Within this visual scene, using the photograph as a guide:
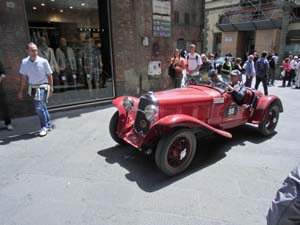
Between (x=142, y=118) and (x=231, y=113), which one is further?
(x=231, y=113)

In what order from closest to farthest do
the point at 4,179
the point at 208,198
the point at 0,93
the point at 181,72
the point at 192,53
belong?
the point at 208,198 → the point at 4,179 → the point at 0,93 → the point at 192,53 → the point at 181,72

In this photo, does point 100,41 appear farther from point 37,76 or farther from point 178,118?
point 178,118

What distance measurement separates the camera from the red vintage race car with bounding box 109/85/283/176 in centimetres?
302

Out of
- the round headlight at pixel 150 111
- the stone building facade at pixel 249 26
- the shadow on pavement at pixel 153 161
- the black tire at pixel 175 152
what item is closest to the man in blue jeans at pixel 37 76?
the shadow on pavement at pixel 153 161

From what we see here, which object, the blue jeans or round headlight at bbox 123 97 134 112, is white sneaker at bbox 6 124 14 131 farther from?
round headlight at bbox 123 97 134 112

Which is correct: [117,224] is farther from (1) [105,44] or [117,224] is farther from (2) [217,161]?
(1) [105,44]

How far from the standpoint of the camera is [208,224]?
89.6 inches

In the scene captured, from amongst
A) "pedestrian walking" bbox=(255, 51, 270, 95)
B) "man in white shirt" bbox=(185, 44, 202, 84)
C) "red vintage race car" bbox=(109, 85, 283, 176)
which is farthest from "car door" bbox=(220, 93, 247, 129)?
"pedestrian walking" bbox=(255, 51, 270, 95)

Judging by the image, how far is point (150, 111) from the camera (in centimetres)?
309

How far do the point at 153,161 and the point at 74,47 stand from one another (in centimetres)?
504

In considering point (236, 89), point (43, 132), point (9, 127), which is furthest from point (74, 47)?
point (236, 89)

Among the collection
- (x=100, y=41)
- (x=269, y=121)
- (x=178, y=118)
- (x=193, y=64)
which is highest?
(x=100, y=41)

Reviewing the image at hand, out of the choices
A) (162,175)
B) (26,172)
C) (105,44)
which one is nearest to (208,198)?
(162,175)

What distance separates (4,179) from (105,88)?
15.3 feet
